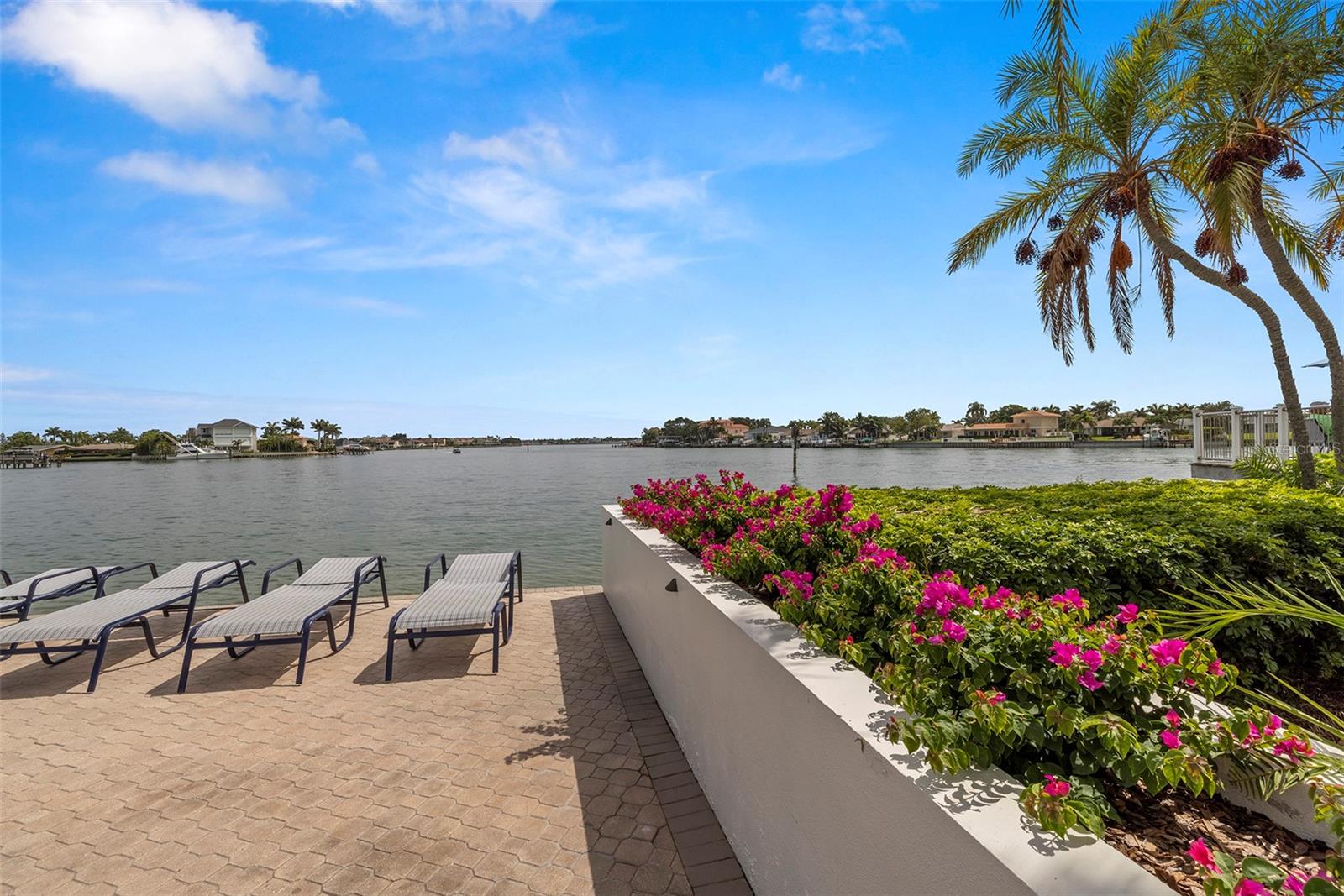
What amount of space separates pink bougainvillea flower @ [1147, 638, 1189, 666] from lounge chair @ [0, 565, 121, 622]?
857 cm

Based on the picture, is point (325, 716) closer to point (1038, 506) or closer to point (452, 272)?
point (1038, 506)

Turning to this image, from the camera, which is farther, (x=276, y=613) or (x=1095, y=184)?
(x=1095, y=184)

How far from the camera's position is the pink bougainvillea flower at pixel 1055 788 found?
1221mm

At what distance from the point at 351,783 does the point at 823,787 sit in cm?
291

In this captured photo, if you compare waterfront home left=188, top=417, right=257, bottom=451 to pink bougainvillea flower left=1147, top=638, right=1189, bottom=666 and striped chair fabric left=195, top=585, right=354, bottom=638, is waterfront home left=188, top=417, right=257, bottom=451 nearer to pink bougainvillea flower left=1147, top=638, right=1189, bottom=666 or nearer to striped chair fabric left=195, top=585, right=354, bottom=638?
striped chair fabric left=195, top=585, right=354, bottom=638

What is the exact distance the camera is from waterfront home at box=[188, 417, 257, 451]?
12406 cm

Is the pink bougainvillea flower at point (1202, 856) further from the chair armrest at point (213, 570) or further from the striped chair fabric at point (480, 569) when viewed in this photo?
the chair armrest at point (213, 570)

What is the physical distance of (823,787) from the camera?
184 centimetres

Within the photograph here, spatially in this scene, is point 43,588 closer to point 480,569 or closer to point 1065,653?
point 480,569

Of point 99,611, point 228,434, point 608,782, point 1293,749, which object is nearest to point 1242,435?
point 1293,749

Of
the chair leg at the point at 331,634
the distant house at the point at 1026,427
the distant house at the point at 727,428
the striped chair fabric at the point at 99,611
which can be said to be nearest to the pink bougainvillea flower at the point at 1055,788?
the chair leg at the point at 331,634

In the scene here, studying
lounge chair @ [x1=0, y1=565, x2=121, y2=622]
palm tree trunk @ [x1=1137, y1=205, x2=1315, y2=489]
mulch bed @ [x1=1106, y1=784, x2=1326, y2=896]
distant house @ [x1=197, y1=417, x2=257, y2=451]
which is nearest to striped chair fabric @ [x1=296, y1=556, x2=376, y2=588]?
lounge chair @ [x1=0, y1=565, x2=121, y2=622]

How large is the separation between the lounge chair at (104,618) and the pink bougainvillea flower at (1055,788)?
21.7ft

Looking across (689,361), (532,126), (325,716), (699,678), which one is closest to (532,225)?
(532,126)
